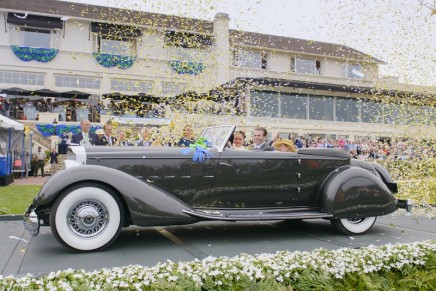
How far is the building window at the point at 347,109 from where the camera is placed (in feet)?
120

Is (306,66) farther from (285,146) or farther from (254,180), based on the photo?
(254,180)

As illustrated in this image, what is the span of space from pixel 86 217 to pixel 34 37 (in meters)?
30.3

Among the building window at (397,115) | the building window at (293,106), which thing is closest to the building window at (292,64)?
the building window at (293,106)

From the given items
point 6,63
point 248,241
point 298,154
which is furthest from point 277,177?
point 6,63

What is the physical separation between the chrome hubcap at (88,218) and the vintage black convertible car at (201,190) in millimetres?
12

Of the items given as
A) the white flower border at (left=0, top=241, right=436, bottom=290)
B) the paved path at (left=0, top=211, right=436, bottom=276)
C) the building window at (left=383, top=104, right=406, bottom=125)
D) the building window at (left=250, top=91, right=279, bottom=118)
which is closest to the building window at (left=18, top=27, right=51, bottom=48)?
the building window at (left=250, top=91, right=279, bottom=118)

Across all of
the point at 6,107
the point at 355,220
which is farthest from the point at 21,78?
the point at 355,220

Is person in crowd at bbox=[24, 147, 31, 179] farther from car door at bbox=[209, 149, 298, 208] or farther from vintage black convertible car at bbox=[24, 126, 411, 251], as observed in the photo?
car door at bbox=[209, 149, 298, 208]

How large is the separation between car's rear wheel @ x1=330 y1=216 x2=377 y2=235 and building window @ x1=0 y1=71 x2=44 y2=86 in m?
28.8

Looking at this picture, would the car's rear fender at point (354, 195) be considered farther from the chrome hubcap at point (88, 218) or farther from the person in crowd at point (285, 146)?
the chrome hubcap at point (88, 218)

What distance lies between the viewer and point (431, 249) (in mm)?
4148

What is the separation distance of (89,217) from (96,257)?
50cm

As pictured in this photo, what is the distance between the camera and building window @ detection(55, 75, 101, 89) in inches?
1204

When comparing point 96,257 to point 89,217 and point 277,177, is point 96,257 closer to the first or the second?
point 89,217
